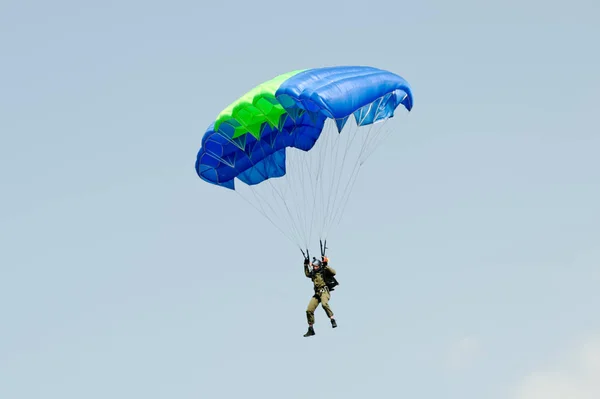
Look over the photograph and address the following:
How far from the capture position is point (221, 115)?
122ft

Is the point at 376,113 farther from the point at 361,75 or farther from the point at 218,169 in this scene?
the point at 218,169

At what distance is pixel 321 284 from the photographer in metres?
37.0

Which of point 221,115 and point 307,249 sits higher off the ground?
point 221,115

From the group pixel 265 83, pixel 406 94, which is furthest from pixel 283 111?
pixel 406 94

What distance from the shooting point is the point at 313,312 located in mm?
36969

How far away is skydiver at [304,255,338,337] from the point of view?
36.9m

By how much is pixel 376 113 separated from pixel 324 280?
15.0ft

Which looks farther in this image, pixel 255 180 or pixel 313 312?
pixel 255 180

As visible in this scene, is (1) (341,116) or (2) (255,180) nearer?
(1) (341,116)

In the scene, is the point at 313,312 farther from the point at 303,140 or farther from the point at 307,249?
the point at 303,140

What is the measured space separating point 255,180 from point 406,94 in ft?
15.4

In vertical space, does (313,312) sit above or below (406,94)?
below

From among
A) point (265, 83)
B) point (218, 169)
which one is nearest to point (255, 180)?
point (218, 169)

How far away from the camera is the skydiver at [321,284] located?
36938 mm
